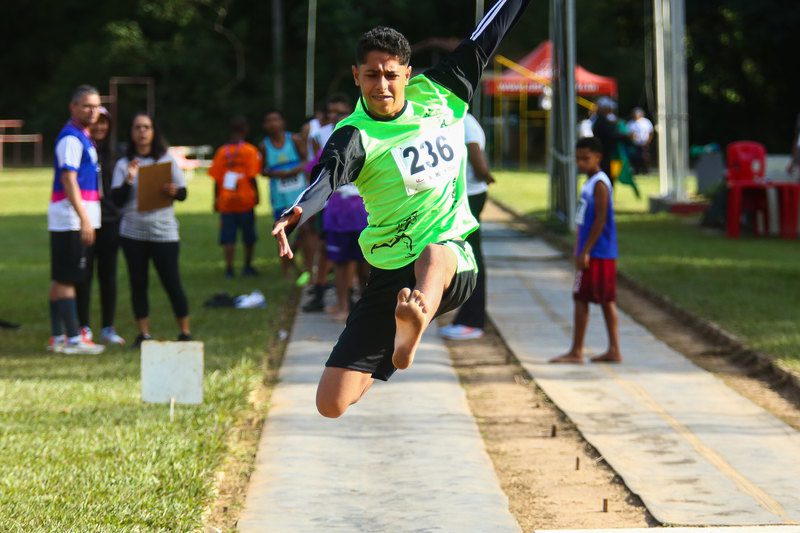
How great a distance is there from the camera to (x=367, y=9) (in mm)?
52219

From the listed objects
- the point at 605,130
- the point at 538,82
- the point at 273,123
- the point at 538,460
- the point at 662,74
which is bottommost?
the point at 538,460

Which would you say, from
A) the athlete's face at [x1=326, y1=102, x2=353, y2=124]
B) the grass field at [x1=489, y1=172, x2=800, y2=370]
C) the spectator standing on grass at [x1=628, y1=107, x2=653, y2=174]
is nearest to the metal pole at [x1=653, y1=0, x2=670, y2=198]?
the grass field at [x1=489, y1=172, x2=800, y2=370]

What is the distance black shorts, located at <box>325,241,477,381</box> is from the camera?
566cm

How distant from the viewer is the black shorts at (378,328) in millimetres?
5656

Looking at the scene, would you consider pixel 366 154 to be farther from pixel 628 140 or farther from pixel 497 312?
pixel 628 140

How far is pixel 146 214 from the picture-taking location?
10523 mm

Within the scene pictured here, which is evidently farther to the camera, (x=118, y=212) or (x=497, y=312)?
(x=497, y=312)

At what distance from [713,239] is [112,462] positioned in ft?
49.1

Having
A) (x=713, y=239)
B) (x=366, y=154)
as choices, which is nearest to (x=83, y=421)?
(x=366, y=154)

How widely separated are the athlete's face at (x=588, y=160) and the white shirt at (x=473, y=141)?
1.05 m

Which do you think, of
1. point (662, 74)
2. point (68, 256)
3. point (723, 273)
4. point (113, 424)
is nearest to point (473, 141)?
point (68, 256)

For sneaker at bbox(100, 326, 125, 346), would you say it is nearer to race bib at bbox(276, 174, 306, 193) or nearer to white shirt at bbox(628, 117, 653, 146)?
race bib at bbox(276, 174, 306, 193)

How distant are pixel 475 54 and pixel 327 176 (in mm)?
1275

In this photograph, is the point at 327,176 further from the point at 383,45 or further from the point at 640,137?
the point at 640,137
